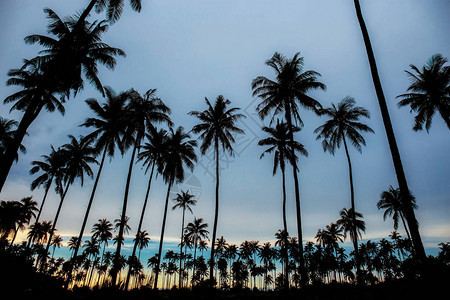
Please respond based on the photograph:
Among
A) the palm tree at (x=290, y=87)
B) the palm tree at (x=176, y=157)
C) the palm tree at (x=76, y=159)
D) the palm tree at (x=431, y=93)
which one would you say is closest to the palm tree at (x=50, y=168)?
the palm tree at (x=76, y=159)

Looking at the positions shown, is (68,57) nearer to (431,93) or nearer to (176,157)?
(176,157)

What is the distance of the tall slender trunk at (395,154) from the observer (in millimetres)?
5688

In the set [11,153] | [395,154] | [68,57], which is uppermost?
[68,57]

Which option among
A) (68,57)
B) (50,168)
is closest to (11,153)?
(68,57)

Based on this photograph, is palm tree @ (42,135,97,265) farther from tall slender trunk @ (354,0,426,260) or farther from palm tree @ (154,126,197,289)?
tall slender trunk @ (354,0,426,260)

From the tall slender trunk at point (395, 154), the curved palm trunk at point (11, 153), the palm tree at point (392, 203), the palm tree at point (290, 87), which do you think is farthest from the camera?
the palm tree at point (392, 203)

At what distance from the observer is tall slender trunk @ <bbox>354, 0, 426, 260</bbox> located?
224 inches

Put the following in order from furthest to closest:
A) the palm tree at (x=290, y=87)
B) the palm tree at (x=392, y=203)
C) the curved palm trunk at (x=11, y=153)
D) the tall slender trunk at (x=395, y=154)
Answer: the palm tree at (x=392, y=203) → the palm tree at (x=290, y=87) → the curved palm trunk at (x=11, y=153) → the tall slender trunk at (x=395, y=154)

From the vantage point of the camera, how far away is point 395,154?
6516 mm

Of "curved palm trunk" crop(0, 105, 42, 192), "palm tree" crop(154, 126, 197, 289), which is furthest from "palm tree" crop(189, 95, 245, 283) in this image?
"curved palm trunk" crop(0, 105, 42, 192)

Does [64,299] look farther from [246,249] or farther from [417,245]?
[246,249]

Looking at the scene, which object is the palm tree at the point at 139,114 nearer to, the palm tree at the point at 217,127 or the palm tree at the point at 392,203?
the palm tree at the point at 217,127

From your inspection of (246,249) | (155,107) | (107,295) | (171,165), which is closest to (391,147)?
(107,295)

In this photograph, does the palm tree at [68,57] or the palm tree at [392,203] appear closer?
the palm tree at [68,57]
